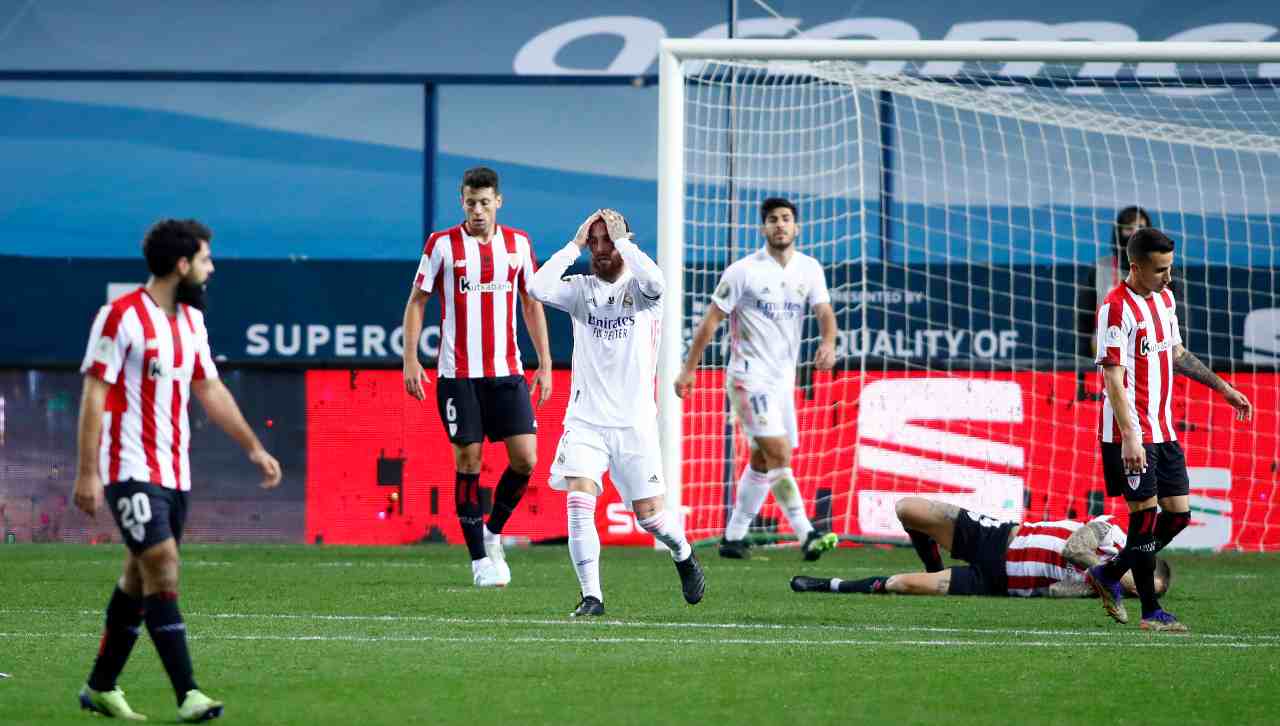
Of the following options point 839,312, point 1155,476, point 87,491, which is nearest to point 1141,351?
point 1155,476

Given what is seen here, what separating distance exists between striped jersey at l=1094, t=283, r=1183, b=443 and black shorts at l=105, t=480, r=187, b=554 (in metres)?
4.01

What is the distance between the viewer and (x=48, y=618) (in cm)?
787

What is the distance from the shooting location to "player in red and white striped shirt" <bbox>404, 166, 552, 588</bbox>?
384 inches

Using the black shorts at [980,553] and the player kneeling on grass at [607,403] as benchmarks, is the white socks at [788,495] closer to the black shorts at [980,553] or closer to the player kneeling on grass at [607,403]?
the black shorts at [980,553]

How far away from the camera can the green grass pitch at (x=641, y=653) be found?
17.9ft

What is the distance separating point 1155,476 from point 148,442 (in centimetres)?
426

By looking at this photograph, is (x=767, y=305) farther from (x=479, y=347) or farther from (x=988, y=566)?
(x=988, y=566)

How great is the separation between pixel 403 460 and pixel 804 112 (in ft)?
13.0

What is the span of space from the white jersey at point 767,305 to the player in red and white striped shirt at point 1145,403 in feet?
12.9

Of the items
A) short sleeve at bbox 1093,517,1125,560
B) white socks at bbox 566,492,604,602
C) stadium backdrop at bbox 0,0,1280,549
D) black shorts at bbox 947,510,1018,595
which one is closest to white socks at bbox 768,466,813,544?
black shorts at bbox 947,510,1018,595

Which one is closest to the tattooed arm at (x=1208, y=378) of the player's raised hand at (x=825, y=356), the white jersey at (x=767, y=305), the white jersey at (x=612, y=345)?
the white jersey at (x=612, y=345)

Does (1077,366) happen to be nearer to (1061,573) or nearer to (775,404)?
(775,404)

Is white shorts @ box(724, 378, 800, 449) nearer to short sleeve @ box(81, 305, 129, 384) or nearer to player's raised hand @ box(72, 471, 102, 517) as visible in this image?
short sleeve @ box(81, 305, 129, 384)

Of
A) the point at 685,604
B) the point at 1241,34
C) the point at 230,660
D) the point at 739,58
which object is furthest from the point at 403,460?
the point at 1241,34
